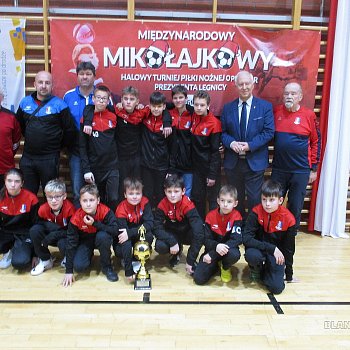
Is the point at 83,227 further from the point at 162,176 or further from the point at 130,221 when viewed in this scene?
the point at 162,176

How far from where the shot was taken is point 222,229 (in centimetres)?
322

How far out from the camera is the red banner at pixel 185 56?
155 inches

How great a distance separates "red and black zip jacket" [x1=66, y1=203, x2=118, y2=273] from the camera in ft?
10.3

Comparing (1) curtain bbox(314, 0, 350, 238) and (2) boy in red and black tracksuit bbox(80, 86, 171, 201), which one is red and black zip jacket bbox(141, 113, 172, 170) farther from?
(1) curtain bbox(314, 0, 350, 238)

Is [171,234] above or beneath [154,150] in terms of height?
beneath

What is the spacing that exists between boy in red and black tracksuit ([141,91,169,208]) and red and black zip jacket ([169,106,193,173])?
0.07m

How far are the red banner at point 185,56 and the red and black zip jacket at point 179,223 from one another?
4.10ft

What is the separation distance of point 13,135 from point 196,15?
87.7 inches

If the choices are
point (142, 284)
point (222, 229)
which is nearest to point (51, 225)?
point (142, 284)

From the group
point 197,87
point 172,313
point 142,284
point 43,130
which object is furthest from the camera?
point 197,87

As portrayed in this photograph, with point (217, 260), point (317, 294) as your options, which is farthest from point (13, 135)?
point (317, 294)

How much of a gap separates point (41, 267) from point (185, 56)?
2431 millimetres

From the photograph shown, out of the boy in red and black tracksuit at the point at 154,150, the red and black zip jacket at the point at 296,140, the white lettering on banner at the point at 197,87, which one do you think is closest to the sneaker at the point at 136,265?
the boy in red and black tracksuit at the point at 154,150

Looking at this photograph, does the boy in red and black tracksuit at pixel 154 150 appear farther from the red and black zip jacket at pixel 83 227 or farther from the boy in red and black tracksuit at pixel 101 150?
the red and black zip jacket at pixel 83 227
